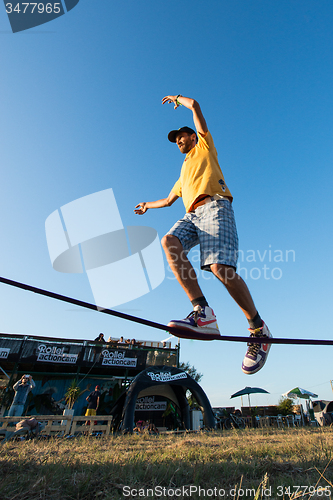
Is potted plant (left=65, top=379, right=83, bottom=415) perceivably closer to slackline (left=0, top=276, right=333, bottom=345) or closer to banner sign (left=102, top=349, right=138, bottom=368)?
banner sign (left=102, top=349, right=138, bottom=368)

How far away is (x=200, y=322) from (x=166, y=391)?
454 inches

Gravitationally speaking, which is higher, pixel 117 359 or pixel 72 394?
pixel 117 359

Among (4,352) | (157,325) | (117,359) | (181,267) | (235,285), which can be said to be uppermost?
(117,359)

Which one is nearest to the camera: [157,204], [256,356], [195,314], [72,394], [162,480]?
[162,480]

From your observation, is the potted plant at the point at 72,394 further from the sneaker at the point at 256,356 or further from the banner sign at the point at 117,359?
the sneaker at the point at 256,356

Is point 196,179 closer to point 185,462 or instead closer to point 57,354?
point 185,462

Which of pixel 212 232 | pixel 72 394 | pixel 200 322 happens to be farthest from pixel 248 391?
pixel 212 232

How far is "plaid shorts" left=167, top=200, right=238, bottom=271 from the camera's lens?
8.20ft

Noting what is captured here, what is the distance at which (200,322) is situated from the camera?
2449mm

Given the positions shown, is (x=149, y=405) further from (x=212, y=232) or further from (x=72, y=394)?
(x=212, y=232)

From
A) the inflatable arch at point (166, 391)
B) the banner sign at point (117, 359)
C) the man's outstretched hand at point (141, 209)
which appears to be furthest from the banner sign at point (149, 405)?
the man's outstretched hand at point (141, 209)

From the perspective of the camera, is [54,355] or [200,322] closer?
[200,322]

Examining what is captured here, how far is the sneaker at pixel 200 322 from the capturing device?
2.42m

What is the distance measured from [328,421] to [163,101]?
61.0 feet
